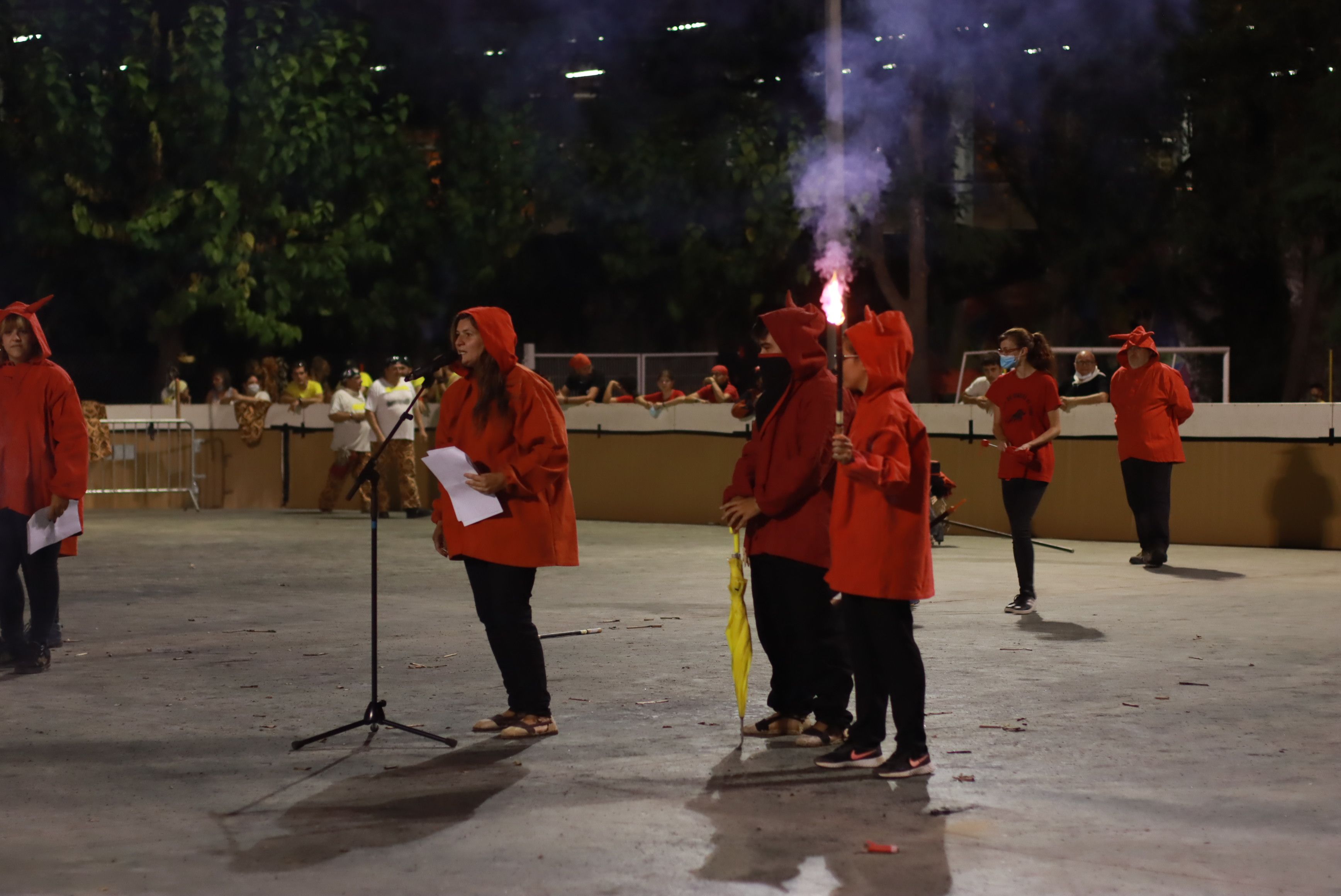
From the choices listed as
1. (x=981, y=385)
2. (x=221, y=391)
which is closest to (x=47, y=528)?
(x=981, y=385)

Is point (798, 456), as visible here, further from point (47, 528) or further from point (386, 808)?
point (47, 528)

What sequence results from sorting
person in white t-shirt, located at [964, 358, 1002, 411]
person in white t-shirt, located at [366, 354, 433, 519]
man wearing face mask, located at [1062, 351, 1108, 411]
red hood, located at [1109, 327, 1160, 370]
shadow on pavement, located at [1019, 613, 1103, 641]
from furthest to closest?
person in white t-shirt, located at [366, 354, 433, 519]
person in white t-shirt, located at [964, 358, 1002, 411]
man wearing face mask, located at [1062, 351, 1108, 411]
red hood, located at [1109, 327, 1160, 370]
shadow on pavement, located at [1019, 613, 1103, 641]

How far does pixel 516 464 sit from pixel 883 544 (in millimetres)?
1645

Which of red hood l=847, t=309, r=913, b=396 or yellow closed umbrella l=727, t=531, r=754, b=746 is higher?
red hood l=847, t=309, r=913, b=396

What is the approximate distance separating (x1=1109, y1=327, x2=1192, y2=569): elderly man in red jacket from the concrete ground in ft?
8.53

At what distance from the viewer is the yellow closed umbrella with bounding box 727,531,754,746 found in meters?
7.36

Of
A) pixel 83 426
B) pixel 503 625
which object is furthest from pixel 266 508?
pixel 503 625

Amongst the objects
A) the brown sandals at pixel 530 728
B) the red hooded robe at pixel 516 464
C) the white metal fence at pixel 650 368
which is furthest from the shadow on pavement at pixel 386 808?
the white metal fence at pixel 650 368

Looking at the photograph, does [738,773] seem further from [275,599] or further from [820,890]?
[275,599]

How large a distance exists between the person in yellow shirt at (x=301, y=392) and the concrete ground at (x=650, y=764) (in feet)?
37.8

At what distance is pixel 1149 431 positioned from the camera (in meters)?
14.9

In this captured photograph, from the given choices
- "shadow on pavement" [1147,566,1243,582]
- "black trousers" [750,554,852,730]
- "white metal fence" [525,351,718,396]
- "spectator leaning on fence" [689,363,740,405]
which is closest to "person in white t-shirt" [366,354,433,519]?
"white metal fence" [525,351,718,396]

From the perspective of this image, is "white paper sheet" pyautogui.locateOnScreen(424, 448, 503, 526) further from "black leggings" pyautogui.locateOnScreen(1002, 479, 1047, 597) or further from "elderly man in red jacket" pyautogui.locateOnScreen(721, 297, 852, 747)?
"black leggings" pyautogui.locateOnScreen(1002, 479, 1047, 597)

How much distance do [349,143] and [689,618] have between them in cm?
2086
